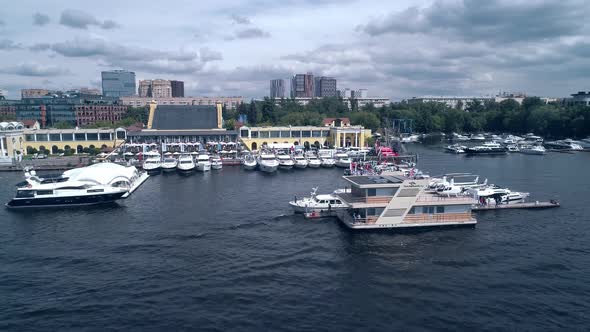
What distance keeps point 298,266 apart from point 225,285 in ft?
14.1

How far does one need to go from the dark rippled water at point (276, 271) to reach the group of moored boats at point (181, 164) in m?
18.0

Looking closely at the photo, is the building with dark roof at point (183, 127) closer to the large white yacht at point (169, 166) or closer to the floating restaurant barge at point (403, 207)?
the large white yacht at point (169, 166)

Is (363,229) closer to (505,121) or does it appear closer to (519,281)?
(519,281)

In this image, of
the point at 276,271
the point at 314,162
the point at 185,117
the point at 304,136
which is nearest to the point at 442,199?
the point at 276,271

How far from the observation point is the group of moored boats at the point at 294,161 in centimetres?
5581

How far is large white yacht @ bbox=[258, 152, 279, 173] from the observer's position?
54312 mm

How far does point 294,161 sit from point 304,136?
52.1 ft

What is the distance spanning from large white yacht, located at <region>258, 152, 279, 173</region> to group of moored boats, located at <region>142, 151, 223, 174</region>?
18.8ft

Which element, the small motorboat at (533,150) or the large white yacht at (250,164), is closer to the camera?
the large white yacht at (250,164)

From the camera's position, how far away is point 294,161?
195ft

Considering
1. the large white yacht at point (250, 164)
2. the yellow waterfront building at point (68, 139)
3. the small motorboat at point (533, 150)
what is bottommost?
the large white yacht at point (250, 164)

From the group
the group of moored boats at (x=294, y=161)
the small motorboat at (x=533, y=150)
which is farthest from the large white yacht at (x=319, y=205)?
the small motorboat at (x=533, y=150)

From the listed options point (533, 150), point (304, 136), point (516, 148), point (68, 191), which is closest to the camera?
point (68, 191)

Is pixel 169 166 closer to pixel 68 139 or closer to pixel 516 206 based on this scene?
pixel 68 139
